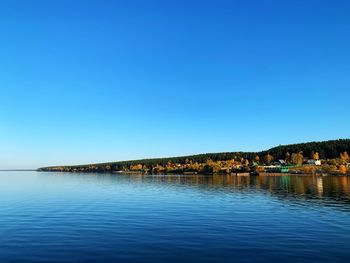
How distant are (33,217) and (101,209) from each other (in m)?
15.3

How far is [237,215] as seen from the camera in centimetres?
5984

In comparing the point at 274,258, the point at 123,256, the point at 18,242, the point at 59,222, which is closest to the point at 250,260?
the point at 274,258

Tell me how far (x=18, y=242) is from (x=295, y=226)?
38.9 meters

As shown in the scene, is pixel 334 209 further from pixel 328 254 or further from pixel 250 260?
pixel 250 260

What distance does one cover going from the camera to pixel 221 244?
37.3 metres

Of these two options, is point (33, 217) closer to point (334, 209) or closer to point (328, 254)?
point (328, 254)

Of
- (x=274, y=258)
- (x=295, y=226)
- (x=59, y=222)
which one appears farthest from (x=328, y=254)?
(x=59, y=222)

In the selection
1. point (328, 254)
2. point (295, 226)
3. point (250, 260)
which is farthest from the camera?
point (295, 226)

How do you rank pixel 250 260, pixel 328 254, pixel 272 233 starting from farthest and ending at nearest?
pixel 272 233 → pixel 328 254 → pixel 250 260

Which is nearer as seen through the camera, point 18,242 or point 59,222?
point 18,242

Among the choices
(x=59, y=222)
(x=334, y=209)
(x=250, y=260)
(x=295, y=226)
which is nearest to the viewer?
(x=250, y=260)

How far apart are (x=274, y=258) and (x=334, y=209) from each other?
1709 inches

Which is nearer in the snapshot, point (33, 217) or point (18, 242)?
point (18, 242)

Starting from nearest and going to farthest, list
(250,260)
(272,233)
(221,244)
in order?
(250,260) < (221,244) < (272,233)
